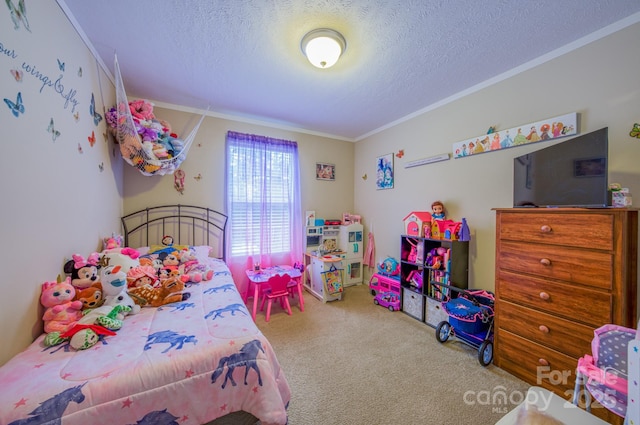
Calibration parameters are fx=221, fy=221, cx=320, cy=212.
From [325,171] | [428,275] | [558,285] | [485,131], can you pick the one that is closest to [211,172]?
[325,171]

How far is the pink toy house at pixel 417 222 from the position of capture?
2.61 meters

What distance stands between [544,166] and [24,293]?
10.6 ft

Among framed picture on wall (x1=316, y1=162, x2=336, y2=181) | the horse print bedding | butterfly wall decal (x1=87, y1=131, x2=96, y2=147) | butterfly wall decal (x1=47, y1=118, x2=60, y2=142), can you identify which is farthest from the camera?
framed picture on wall (x1=316, y1=162, x2=336, y2=181)

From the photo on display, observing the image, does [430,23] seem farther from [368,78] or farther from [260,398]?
[260,398]

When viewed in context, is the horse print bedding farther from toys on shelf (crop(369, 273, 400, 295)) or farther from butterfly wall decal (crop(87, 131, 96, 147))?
toys on shelf (crop(369, 273, 400, 295))

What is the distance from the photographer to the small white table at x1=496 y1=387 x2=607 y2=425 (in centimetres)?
82

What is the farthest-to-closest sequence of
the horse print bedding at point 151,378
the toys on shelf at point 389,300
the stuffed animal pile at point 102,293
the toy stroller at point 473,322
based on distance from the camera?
1. the toys on shelf at point 389,300
2. the toy stroller at point 473,322
3. the stuffed animal pile at point 102,293
4. the horse print bedding at point 151,378

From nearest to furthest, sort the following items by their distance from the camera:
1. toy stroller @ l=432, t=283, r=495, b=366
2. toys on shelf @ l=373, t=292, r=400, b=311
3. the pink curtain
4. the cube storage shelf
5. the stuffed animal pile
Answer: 1. the stuffed animal pile
2. toy stroller @ l=432, t=283, r=495, b=366
3. the cube storage shelf
4. toys on shelf @ l=373, t=292, r=400, b=311
5. the pink curtain

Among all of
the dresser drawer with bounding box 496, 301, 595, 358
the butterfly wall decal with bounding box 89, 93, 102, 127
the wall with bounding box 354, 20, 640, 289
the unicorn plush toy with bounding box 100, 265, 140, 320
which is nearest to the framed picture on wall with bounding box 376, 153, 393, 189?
the wall with bounding box 354, 20, 640, 289

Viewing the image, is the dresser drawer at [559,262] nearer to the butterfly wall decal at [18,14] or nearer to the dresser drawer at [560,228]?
the dresser drawer at [560,228]

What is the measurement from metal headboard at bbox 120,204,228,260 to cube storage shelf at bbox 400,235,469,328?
7.91 ft

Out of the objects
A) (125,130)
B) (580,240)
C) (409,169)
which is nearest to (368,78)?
(409,169)

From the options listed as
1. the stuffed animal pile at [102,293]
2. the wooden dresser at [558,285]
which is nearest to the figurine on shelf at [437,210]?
the wooden dresser at [558,285]

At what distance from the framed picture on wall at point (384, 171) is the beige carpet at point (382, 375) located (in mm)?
1893
